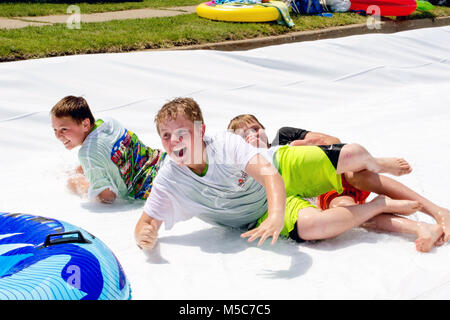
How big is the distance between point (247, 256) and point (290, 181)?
0.38 m

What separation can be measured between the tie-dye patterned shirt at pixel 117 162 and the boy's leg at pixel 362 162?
102cm

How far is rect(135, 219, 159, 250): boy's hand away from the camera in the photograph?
2221 millimetres

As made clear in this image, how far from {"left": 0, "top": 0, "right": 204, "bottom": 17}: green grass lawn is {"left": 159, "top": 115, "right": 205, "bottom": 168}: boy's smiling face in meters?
5.38

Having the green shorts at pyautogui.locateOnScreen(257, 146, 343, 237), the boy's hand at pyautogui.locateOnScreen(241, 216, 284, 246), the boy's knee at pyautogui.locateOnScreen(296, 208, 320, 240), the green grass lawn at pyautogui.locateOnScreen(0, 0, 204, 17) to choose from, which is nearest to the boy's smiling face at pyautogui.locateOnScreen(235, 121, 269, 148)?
the green shorts at pyautogui.locateOnScreen(257, 146, 343, 237)

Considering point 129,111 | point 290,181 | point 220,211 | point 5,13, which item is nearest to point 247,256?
point 220,211

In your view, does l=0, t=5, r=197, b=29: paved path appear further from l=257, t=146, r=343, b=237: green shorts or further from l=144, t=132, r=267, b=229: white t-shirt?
l=257, t=146, r=343, b=237: green shorts

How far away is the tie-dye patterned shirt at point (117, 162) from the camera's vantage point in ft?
8.76

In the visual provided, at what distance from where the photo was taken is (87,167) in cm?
267

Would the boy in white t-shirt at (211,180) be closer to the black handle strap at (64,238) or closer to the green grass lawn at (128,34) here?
the black handle strap at (64,238)

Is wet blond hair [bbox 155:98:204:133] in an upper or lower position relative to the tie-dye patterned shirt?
upper

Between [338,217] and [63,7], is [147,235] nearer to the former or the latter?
[338,217]

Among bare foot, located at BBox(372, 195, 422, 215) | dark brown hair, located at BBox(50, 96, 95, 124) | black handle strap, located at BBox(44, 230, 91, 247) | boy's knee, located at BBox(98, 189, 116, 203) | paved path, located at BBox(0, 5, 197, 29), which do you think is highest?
paved path, located at BBox(0, 5, 197, 29)

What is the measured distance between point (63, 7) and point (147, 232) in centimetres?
632

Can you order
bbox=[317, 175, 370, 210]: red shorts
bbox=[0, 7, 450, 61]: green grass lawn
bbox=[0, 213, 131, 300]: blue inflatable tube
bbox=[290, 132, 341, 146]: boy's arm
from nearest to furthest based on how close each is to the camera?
bbox=[0, 213, 131, 300]: blue inflatable tube
bbox=[317, 175, 370, 210]: red shorts
bbox=[290, 132, 341, 146]: boy's arm
bbox=[0, 7, 450, 61]: green grass lawn
